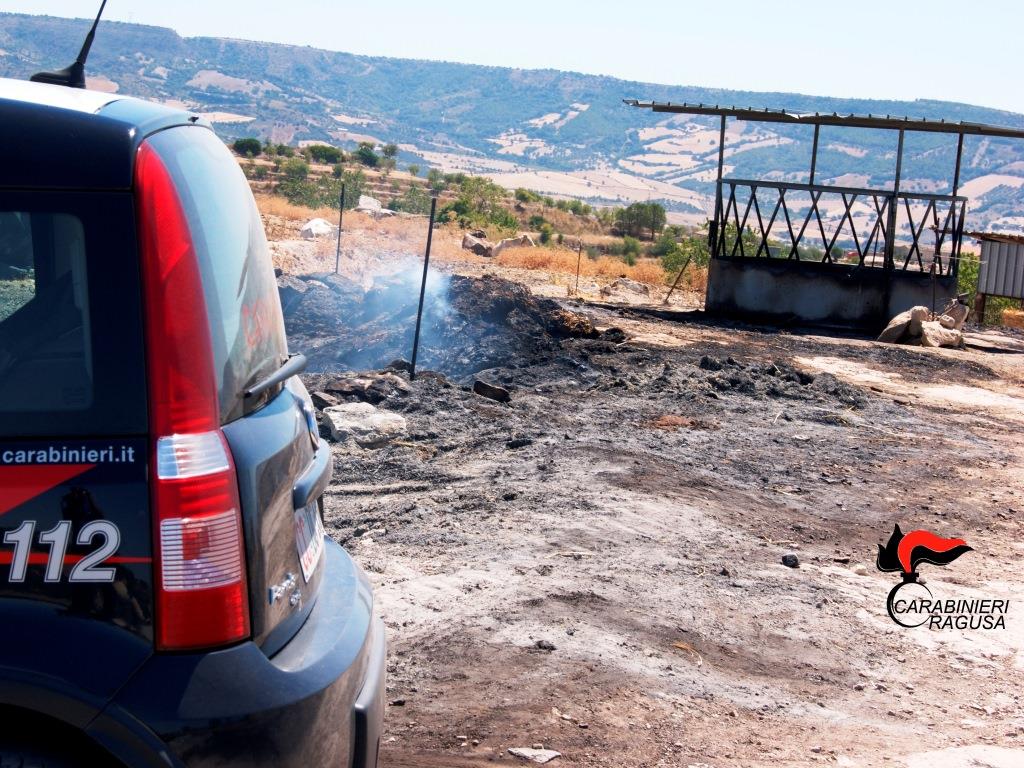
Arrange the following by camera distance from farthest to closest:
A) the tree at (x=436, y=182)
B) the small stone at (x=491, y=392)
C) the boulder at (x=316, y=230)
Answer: the tree at (x=436, y=182)
the boulder at (x=316, y=230)
the small stone at (x=491, y=392)

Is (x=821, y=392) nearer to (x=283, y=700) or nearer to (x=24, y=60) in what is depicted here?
(x=283, y=700)

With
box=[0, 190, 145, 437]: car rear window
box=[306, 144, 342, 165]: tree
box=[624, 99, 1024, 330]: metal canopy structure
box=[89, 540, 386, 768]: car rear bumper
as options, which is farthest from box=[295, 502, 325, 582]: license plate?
box=[306, 144, 342, 165]: tree

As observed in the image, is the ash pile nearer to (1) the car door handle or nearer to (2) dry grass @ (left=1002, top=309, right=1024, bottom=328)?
(1) the car door handle

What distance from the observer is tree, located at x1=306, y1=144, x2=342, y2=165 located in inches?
3209

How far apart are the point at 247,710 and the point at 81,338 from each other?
91 centimetres

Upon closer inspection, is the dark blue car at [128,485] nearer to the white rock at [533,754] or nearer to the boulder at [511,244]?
the white rock at [533,754]

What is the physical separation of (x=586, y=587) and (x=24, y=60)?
151557mm

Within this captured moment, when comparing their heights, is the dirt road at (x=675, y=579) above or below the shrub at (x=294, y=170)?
below

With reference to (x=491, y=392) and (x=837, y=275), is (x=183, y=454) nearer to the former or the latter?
(x=491, y=392)

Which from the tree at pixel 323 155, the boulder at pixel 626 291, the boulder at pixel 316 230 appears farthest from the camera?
the tree at pixel 323 155

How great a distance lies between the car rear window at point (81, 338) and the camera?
241 cm

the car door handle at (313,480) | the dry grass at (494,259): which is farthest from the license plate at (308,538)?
the dry grass at (494,259)

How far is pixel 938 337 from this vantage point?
21688mm

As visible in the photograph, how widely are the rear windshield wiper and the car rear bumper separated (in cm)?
60
